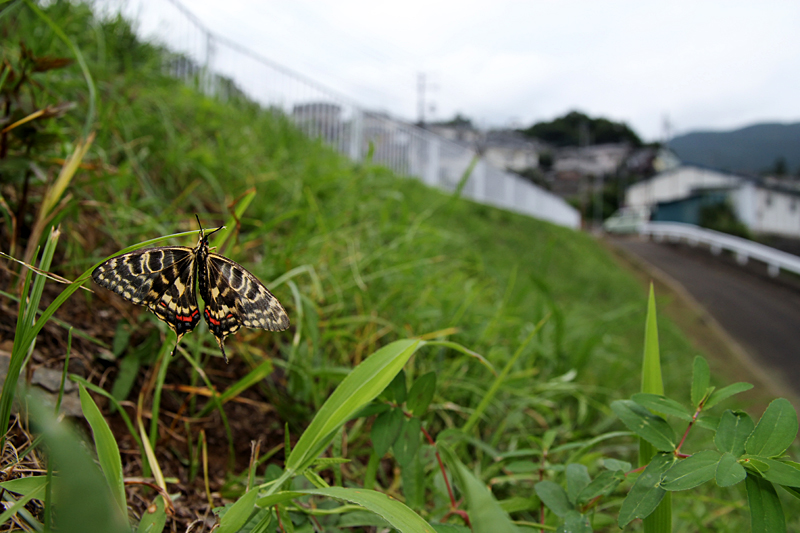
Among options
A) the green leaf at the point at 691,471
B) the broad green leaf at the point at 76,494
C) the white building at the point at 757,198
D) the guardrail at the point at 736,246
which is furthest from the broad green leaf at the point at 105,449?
the white building at the point at 757,198

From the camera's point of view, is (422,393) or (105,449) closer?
(105,449)

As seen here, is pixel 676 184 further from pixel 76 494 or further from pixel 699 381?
pixel 76 494

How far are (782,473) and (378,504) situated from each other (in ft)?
1.93

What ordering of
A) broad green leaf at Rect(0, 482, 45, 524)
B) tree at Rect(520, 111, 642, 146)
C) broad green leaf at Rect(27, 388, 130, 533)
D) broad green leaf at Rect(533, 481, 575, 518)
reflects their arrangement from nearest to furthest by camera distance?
broad green leaf at Rect(27, 388, 130, 533)
broad green leaf at Rect(0, 482, 45, 524)
broad green leaf at Rect(533, 481, 575, 518)
tree at Rect(520, 111, 642, 146)

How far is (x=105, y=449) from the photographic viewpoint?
766 millimetres

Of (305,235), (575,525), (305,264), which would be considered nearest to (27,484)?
(575,525)

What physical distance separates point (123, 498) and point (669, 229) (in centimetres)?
2459

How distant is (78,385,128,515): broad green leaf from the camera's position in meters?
0.75

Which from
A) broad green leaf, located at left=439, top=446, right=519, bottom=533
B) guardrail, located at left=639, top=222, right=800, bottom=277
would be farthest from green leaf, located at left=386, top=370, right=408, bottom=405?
guardrail, located at left=639, top=222, right=800, bottom=277

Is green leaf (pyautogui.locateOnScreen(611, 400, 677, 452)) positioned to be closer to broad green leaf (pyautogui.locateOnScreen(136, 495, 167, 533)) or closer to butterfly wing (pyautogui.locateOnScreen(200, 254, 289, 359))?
butterfly wing (pyautogui.locateOnScreen(200, 254, 289, 359))

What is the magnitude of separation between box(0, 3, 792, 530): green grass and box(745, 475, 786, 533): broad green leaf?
22.4 inches

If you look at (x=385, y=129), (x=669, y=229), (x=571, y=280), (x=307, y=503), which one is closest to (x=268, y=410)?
(x=307, y=503)

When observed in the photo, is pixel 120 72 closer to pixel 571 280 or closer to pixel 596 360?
pixel 596 360

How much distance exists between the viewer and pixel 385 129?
31.2ft
